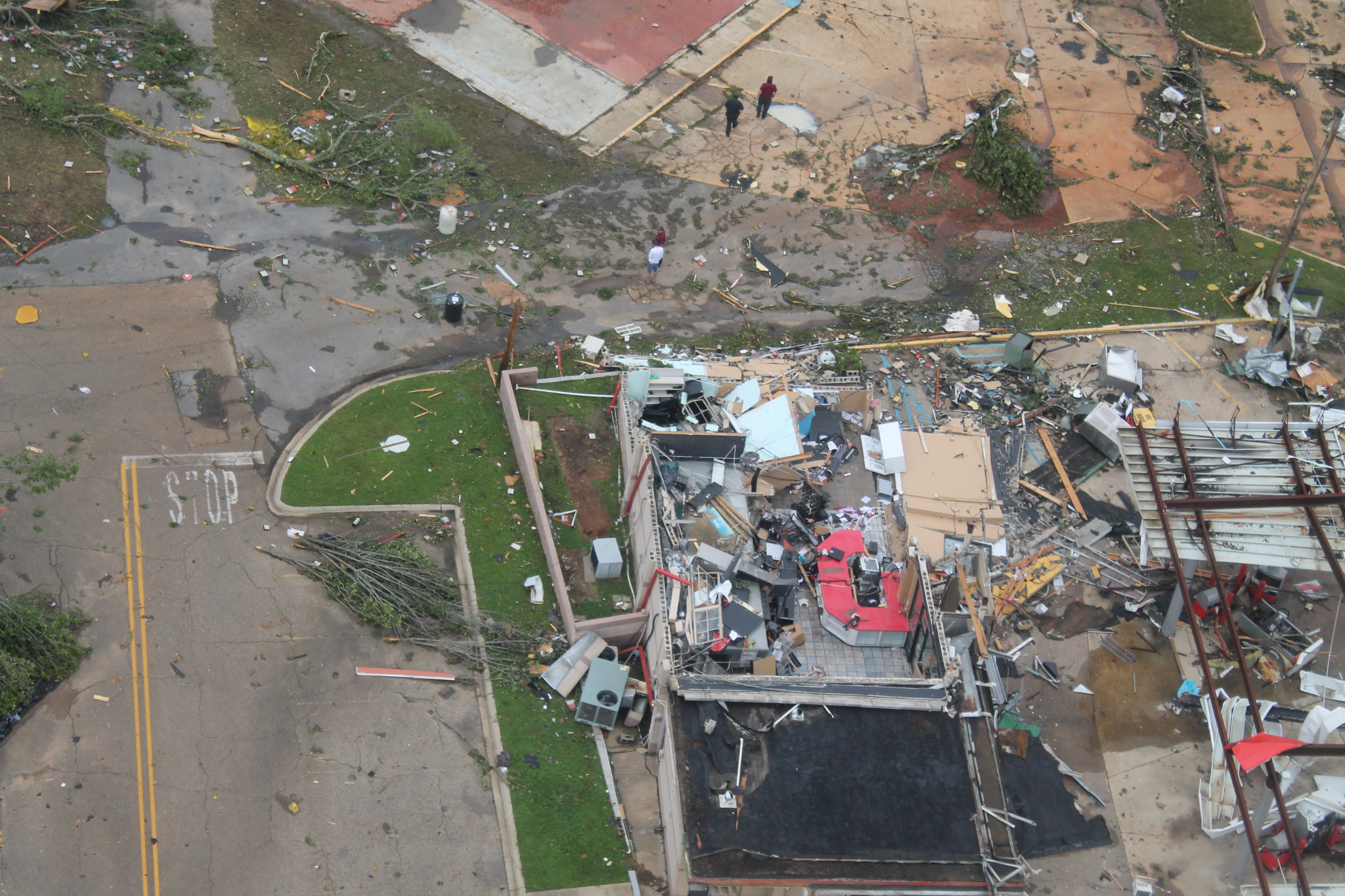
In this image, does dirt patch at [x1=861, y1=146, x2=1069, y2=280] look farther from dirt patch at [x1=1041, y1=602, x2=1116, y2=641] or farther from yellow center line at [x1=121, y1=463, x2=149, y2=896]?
yellow center line at [x1=121, y1=463, x2=149, y2=896]

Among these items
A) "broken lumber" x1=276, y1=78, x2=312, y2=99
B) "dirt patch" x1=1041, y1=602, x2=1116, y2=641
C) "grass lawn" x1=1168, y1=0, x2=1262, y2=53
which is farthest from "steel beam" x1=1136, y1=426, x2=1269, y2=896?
"broken lumber" x1=276, y1=78, x2=312, y2=99

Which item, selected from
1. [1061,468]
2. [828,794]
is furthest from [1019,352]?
[828,794]

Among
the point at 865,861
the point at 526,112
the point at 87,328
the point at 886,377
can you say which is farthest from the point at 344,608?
the point at 526,112

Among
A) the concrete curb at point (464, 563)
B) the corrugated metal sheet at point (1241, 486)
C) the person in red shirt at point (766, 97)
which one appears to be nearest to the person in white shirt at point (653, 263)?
the concrete curb at point (464, 563)

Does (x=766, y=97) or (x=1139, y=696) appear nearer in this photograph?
(x=1139, y=696)

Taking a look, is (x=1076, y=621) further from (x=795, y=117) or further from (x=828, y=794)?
(x=795, y=117)
